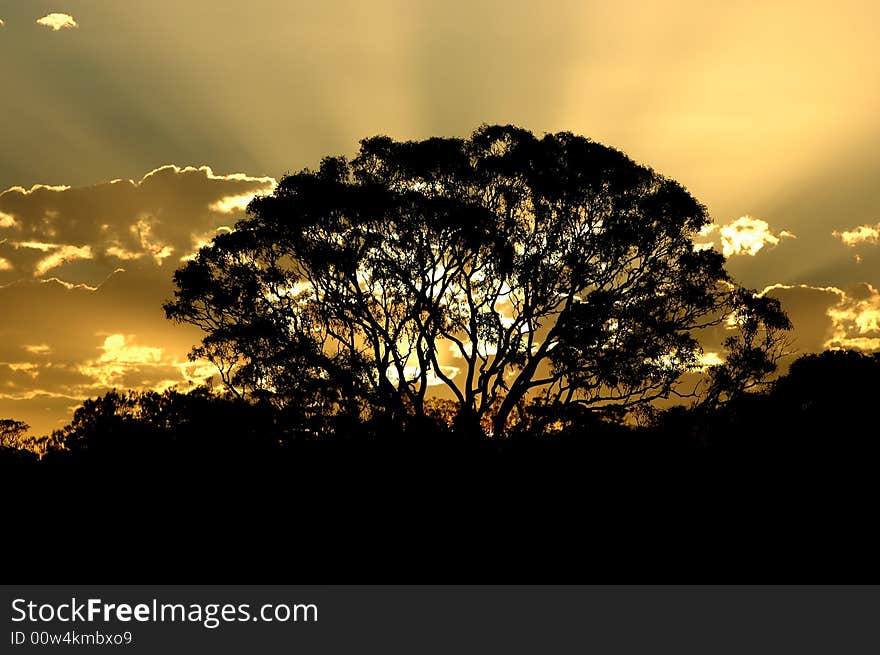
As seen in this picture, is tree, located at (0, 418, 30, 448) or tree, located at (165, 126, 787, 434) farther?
tree, located at (0, 418, 30, 448)

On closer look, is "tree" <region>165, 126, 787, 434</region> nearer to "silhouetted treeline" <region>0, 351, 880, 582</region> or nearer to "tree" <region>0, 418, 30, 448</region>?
"silhouetted treeline" <region>0, 351, 880, 582</region>

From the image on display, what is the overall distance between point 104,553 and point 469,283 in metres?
18.8

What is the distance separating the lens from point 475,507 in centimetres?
2403

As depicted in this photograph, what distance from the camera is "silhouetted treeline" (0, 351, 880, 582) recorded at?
20.3 m

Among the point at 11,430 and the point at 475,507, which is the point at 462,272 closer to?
the point at 475,507

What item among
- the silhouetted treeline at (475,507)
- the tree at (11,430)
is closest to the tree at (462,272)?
the silhouetted treeline at (475,507)

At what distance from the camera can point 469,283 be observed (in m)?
35.3

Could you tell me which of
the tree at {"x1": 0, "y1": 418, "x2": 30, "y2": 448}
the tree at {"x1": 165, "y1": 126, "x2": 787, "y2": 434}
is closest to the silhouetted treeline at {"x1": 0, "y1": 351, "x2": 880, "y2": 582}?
the tree at {"x1": 165, "y1": 126, "x2": 787, "y2": 434}

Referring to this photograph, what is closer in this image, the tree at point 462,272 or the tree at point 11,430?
the tree at point 462,272

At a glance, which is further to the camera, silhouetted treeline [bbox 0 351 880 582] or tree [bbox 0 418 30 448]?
tree [bbox 0 418 30 448]

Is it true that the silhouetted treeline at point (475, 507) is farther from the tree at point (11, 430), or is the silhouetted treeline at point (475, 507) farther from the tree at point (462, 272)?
the tree at point (11, 430)

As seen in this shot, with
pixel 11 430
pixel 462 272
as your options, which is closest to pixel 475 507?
pixel 462 272

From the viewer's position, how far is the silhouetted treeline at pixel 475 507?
2030cm
